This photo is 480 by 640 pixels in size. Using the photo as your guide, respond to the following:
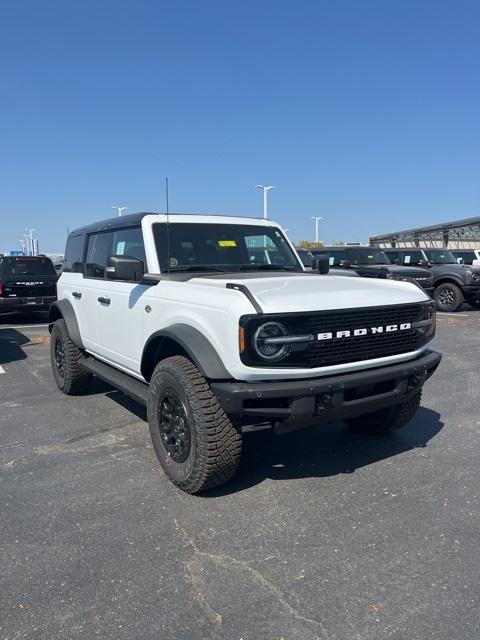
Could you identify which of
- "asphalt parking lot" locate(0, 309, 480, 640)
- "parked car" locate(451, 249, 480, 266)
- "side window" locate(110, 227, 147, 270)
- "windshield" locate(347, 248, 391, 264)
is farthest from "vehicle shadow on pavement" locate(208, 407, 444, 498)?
"parked car" locate(451, 249, 480, 266)

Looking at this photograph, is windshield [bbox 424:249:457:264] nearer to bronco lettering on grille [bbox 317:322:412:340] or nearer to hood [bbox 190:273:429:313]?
hood [bbox 190:273:429:313]

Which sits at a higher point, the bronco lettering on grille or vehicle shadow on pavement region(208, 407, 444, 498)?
the bronco lettering on grille

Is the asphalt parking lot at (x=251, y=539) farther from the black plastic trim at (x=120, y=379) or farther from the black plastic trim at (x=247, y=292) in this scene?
the black plastic trim at (x=247, y=292)

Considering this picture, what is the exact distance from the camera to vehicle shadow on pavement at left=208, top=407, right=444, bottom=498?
3783mm

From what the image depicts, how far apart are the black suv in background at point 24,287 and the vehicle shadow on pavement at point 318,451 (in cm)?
928

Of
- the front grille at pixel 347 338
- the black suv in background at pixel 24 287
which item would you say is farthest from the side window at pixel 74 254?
the black suv in background at pixel 24 287

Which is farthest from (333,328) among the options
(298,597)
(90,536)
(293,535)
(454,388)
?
(454,388)

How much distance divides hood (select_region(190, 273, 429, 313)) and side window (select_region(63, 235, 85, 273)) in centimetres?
270

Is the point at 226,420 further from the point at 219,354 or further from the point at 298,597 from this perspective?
the point at 298,597

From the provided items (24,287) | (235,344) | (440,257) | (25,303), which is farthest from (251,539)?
(440,257)

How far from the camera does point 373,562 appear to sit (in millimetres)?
2719

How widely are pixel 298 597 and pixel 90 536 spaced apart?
1.27 m

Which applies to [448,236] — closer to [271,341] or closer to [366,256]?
[366,256]

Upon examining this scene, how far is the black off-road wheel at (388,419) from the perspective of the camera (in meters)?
4.20
